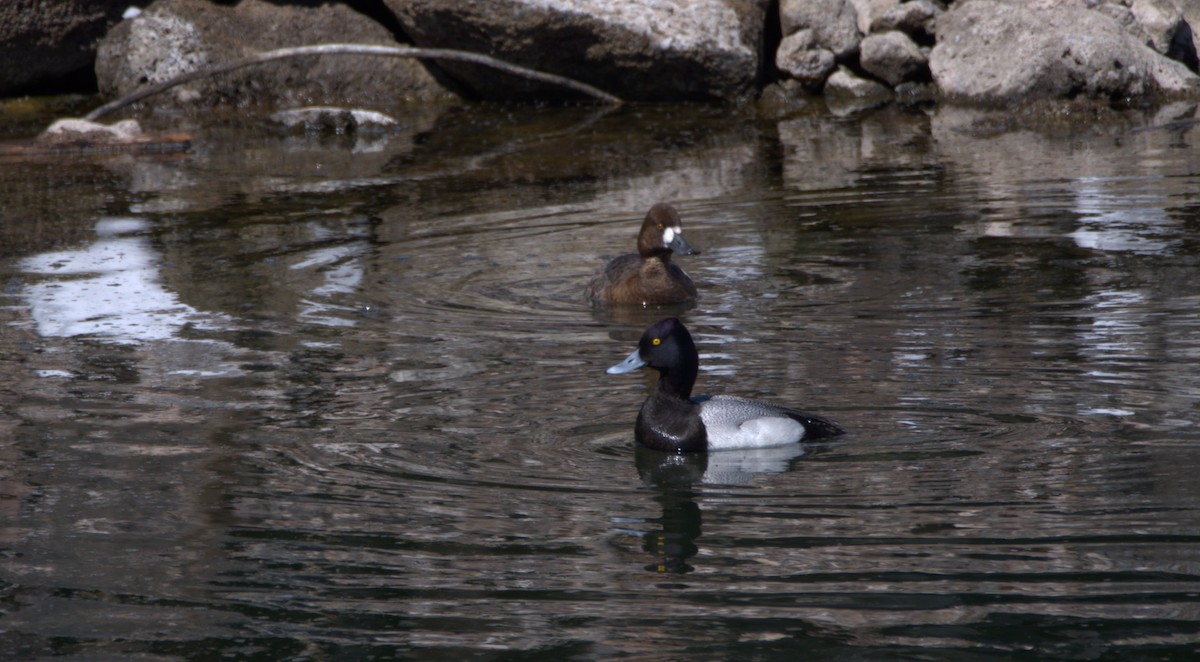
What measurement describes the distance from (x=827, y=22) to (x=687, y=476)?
1420cm

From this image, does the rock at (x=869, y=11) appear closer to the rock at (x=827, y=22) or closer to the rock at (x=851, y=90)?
the rock at (x=827, y=22)

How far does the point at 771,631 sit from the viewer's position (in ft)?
16.1

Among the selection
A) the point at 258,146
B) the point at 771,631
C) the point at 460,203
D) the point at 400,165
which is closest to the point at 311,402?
the point at 771,631

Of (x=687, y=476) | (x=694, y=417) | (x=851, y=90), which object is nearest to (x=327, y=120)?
(x=851, y=90)

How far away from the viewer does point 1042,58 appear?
18.1 metres

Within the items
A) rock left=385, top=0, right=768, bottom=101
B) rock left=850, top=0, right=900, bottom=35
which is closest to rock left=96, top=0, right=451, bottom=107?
rock left=385, top=0, right=768, bottom=101

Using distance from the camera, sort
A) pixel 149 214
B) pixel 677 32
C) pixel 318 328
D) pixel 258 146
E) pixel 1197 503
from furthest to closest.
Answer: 1. pixel 677 32
2. pixel 258 146
3. pixel 149 214
4. pixel 318 328
5. pixel 1197 503

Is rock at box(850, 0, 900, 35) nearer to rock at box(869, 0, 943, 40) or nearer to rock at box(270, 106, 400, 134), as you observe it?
rock at box(869, 0, 943, 40)

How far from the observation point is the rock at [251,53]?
20812 millimetres

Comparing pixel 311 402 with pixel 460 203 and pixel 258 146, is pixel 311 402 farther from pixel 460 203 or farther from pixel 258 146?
pixel 258 146

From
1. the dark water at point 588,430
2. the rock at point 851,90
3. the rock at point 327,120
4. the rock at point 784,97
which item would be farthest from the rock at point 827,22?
the dark water at point 588,430

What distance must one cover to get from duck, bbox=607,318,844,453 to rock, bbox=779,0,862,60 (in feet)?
44.6

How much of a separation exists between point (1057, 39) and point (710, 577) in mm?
14257

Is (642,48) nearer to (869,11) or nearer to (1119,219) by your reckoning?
(869,11)
